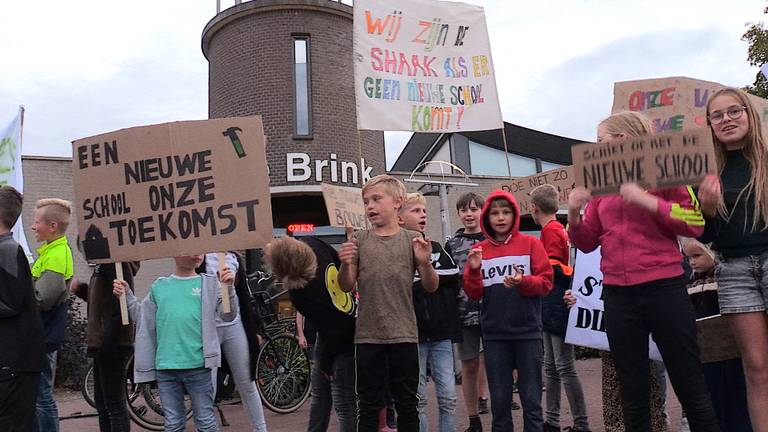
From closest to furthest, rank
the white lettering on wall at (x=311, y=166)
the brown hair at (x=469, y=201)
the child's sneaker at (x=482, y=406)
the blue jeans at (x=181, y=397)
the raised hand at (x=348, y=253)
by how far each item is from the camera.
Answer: the raised hand at (x=348, y=253), the blue jeans at (x=181, y=397), the brown hair at (x=469, y=201), the child's sneaker at (x=482, y=406), the white lettering on wall at (x=311, y=166)

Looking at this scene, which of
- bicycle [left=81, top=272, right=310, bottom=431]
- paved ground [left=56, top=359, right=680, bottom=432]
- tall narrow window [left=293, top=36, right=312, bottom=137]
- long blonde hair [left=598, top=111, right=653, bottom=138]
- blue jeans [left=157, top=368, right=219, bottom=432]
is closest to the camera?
long blonde hair [left=598, top=111, right=653, bottom=138]

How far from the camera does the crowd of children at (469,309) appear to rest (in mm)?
3314

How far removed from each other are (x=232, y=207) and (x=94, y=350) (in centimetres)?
159

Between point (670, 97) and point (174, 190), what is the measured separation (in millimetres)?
3750

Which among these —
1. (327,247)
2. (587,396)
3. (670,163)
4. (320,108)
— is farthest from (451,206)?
(670,163)

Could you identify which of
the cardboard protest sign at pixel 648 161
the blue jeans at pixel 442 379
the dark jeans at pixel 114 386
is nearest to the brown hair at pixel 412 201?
the blue jeans at pixel 442 379

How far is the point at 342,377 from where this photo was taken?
Answer: 4.40 metres

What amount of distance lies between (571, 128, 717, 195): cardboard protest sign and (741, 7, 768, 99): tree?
57.2ft

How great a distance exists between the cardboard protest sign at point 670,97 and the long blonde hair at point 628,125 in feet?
5.37

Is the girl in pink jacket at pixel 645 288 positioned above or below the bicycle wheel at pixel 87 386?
above

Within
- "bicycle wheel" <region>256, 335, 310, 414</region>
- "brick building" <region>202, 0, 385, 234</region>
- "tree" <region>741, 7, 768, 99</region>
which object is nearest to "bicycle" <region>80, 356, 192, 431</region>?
"bicycle wheel" <region>256, 335, 310, 414</region>

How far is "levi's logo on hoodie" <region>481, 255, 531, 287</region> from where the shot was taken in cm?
460

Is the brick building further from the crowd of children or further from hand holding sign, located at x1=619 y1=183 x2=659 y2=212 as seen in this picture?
hand holding sign, located at x1=619 y1=183 x2=659 y2=212

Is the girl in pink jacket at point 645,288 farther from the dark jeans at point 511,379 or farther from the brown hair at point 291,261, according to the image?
the brown hair at point 291,261
